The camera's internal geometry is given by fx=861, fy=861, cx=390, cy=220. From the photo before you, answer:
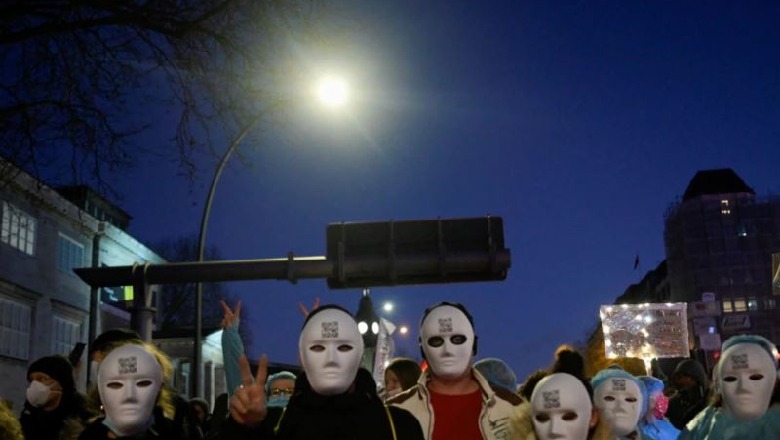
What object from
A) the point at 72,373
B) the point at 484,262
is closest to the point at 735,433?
the point at 72,373

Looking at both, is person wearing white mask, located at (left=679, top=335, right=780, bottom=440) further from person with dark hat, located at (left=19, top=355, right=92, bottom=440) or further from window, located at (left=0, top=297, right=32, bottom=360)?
window, located at (left=0, top=297, right=32, bottom=360)

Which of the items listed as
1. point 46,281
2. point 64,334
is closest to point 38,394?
point 46,281

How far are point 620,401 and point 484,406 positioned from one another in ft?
4.37

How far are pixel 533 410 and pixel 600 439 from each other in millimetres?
443

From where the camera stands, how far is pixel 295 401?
4312 millimetres

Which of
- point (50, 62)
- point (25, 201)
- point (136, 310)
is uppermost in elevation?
point (25, 201)

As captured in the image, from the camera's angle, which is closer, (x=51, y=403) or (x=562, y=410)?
(x=562, y=410)

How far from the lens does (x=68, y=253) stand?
84.7 feet

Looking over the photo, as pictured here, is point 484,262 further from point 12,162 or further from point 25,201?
point 25,201

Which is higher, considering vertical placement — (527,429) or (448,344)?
(448,344)

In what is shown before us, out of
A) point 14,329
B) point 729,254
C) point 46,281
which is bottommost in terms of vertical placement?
point 14,329

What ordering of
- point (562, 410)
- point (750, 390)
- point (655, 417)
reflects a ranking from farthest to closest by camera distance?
point (655, 417), point (750, 390), point (562, 410)

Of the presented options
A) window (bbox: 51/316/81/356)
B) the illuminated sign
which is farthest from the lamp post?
window (bbox: 51/316/81/356)

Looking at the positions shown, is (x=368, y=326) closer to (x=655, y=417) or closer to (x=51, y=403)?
(x=655, y=417)
